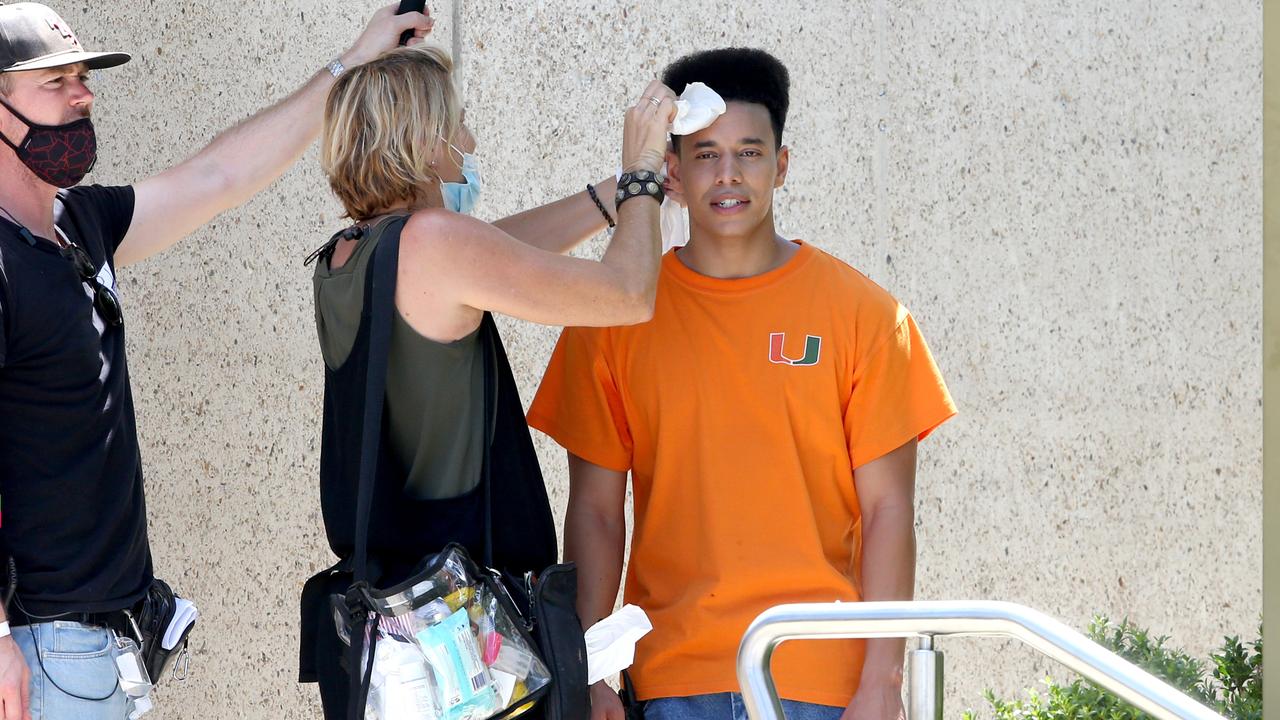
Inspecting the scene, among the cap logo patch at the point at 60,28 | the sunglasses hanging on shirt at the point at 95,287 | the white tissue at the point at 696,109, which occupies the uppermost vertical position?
the cap logo patch at the point at 60,28

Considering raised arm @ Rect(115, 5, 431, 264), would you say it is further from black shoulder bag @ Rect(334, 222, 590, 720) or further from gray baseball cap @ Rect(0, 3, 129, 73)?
black shoulder bag @ Rect(334, 222, 590, 720)

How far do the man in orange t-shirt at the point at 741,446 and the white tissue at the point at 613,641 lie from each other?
15 cm

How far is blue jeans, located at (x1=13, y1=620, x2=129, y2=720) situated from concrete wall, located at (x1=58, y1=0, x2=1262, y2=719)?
1374mm

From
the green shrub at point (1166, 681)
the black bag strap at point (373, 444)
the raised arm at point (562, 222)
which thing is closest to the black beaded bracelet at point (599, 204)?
the raised arm at point (562, 222)

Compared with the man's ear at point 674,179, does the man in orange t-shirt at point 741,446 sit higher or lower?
lower

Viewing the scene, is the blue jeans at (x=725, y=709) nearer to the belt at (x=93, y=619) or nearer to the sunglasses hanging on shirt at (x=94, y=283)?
the belt at (x=93, y=619)

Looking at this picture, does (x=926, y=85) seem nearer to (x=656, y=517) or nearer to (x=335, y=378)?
(x=656, y=517)

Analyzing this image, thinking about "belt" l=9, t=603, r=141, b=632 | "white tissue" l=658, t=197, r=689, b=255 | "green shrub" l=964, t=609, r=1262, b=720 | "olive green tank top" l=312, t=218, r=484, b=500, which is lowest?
"green shrub" l=964, t=609, r=1262, b=720

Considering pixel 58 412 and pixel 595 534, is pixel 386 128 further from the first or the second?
pixel 595 534

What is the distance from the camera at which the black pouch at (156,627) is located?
272 cm

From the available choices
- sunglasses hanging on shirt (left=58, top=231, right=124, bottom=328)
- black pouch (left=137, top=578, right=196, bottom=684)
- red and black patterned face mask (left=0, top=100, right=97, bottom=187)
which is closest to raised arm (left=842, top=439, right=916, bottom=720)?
black pouch (left=137, top=578, right=196, bottom=684)

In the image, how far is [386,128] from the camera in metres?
2.46

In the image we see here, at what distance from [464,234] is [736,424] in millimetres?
649

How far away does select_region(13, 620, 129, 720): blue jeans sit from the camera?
98.1 inches
